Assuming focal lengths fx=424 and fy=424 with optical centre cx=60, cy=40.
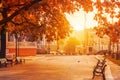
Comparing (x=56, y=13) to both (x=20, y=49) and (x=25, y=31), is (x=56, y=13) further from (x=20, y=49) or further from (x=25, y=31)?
(x=20, y=49)

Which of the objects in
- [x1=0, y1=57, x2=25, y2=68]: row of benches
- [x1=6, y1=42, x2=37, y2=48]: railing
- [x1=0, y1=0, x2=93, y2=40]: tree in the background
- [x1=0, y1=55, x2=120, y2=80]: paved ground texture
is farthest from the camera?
[x1=6, y1=42, x2=37, y2=48]: railing

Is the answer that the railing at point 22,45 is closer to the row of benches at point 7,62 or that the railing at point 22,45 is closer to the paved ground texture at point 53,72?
the row of benches at point 7,62

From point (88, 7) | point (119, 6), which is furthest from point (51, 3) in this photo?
point (119, 6)

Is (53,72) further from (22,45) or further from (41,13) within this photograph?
(22,45)

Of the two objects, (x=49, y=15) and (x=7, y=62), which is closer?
(x=49, y=15)

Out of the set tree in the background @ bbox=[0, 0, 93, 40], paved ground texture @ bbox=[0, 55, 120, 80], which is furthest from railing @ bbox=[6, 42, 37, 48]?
paved ground texture @ bbox=[0, 55, 120, 80]

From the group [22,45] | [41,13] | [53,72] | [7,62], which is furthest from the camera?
[22,45]

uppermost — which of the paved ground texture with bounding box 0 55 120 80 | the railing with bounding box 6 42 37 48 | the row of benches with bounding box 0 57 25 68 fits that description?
the railing with bounding box 6 42 37 48

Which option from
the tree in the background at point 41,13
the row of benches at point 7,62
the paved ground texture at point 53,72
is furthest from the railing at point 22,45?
the paved ground texture at point 53,72

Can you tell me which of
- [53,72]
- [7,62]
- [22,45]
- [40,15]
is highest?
[40,15]

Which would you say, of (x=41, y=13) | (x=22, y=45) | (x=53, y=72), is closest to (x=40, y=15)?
(x=41, y=13)

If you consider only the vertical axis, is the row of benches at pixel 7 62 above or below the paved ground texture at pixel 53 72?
above

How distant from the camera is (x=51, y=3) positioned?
32.2 m

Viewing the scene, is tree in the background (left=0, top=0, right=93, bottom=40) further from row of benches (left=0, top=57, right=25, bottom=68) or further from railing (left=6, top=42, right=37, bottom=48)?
railing (left=6, top=42, right=37, bottom=48)
